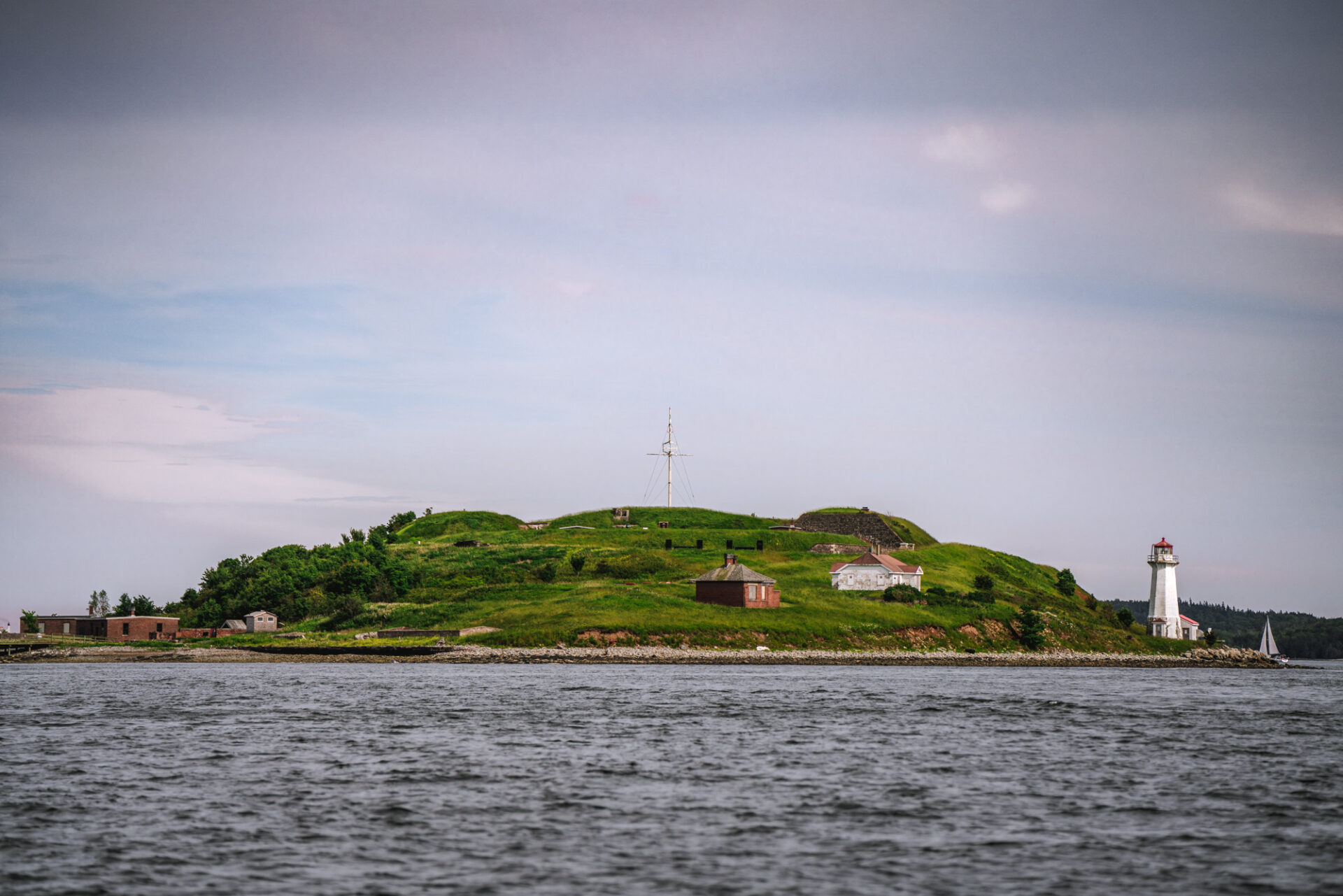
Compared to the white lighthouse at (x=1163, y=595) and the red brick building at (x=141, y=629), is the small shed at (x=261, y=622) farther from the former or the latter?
the white lighthouse at (x=1163, y=595)

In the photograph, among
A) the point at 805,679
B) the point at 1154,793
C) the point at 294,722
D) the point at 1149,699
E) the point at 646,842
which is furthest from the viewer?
the point at 805,679

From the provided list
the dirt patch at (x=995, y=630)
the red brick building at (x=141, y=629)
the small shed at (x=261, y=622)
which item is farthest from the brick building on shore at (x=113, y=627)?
the dirt patch at (x=995, y=630)

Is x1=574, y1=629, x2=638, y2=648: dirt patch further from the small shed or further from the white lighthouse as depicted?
the white lighthouse

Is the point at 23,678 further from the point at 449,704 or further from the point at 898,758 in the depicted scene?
the point at 898,758

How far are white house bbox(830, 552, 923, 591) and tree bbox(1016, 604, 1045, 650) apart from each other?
1651cm

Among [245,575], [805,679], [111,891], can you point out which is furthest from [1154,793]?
[245,575]

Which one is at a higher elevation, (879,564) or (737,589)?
(879,564)

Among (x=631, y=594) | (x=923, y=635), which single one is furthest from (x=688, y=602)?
(x=923, y=635)

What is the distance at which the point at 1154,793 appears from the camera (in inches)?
1202

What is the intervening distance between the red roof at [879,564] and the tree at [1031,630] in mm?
17529

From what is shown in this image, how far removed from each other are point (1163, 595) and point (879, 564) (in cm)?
4000

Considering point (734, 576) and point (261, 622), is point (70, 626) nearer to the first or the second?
point (261, 622)

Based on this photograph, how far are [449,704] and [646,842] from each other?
3418cm

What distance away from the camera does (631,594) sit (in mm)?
119188
